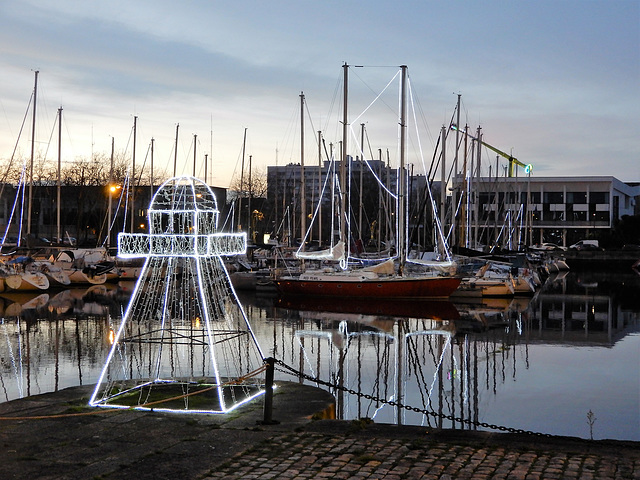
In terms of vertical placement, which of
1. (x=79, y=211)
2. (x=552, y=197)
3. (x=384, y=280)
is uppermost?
(x=552, y=197)

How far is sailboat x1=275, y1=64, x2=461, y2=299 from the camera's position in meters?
44.0

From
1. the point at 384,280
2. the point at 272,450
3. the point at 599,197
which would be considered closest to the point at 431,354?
the point at 272,450

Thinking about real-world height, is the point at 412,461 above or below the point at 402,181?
below

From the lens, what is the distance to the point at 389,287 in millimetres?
44219

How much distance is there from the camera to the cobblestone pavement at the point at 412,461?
406 inches

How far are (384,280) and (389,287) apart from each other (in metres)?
0.50

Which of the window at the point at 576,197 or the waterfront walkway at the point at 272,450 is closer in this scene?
the waterfront walkway at the point at 272,450

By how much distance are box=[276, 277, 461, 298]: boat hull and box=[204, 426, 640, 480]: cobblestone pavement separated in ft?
105

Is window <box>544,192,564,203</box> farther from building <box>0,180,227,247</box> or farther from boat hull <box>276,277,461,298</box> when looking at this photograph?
boat hull <box>276,277,461,298</box>

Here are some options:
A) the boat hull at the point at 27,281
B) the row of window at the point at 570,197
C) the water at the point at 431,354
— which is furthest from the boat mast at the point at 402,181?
the row of window at the point at 570,197

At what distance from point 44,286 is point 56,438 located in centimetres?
3985

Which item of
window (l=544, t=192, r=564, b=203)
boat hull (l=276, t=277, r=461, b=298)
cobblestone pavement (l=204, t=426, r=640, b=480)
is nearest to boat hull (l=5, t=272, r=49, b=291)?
boat hull (l=276, t=277, r=461, b=298)

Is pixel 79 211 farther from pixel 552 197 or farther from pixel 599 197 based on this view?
pixel 599 197

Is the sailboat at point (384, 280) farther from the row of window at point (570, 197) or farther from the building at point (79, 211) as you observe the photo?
the row of window at point (570, 197)
